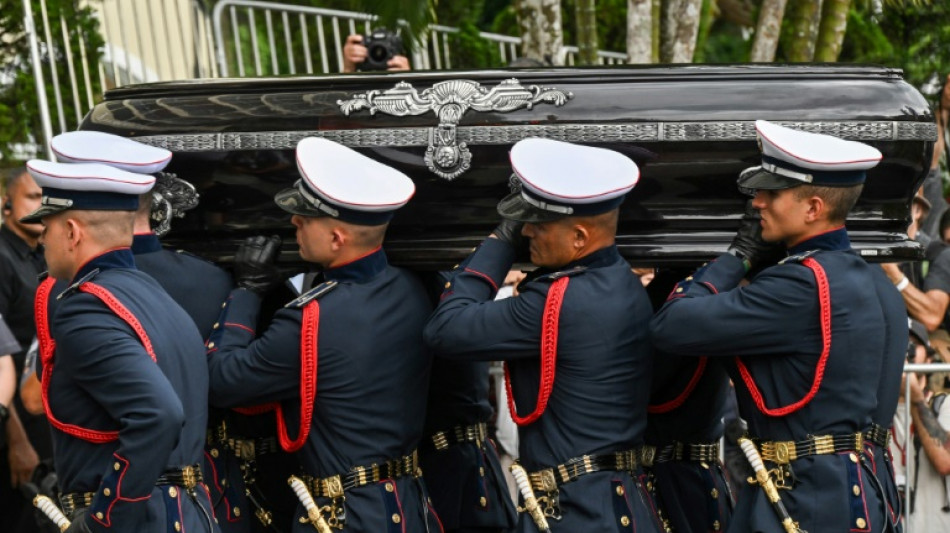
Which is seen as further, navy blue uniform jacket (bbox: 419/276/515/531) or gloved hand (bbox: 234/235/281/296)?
navy blue uniform jacket (bbox: 419/276/515/531)

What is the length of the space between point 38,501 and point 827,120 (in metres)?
2.75

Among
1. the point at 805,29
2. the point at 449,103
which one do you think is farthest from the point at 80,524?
the point at 805,29

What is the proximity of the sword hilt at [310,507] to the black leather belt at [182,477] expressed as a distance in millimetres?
445

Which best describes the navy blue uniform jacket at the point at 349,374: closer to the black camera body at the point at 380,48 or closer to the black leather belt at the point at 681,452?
the black leather belt at the point at 681,452

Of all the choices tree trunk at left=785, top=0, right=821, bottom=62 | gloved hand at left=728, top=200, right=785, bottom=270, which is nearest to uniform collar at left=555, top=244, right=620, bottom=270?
gloved hand at left=728, top=200, right=785, bottom=270

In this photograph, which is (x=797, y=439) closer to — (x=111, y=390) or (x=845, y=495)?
(x=845, y=495)

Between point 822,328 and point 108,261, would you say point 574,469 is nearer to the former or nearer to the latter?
point 822,328

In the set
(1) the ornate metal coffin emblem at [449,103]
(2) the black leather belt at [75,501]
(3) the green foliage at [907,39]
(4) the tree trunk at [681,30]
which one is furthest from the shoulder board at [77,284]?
(3) the green foliage at [907,39]

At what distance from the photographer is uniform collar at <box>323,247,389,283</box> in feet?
16.6

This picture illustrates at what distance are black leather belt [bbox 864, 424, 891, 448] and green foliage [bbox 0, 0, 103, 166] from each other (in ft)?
14.1

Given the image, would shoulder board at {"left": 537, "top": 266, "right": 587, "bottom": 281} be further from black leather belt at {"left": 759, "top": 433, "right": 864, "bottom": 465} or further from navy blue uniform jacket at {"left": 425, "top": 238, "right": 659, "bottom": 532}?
black leather belt at {"left": 759, "top": 433, "right": 864, "bottom": 465}

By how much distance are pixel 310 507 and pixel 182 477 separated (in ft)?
1.76

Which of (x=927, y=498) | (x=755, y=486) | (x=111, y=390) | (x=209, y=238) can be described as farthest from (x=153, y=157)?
(x=927, y=498)

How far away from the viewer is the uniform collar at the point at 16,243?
283 inches
